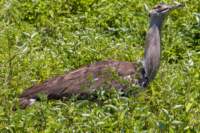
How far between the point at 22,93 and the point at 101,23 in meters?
2.23

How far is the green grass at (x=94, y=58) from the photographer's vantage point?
5.57 meters

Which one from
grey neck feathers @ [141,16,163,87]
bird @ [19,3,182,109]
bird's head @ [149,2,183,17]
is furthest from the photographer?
bird's head @ [149,2,183,17]

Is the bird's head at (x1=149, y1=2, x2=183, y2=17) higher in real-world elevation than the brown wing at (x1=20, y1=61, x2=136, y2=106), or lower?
higher

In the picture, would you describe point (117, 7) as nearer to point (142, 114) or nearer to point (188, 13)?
point (188, 13)

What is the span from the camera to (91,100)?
6492mm

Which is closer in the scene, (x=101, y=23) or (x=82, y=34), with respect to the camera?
(x=82, y=34)

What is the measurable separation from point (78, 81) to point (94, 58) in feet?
3.32

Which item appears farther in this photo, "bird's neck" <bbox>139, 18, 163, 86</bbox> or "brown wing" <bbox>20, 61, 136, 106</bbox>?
"bird's neck" <bbox>139, 18, 163, 86</bbox>

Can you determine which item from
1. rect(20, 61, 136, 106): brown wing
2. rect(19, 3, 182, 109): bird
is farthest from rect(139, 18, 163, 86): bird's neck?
rect(20, 61, 136, 106): brown wing

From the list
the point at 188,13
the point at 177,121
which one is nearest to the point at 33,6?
the point at 188,13

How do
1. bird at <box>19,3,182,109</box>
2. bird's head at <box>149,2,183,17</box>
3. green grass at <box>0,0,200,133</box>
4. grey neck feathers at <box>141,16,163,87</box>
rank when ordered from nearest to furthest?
green grass at <box>0,0,200,133</box> → bird at <box>19,3,182,109</box> → grey neck feathers at <box>141,16,163,87</box> → bird's head at <box>149,2,183,17</box>

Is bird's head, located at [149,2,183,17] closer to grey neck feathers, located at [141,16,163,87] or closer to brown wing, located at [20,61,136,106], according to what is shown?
grey neck feathers, located at [141,16,163,87]

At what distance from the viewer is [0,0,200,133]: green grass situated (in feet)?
18.3

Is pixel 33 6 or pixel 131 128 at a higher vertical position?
pixel 33 6
